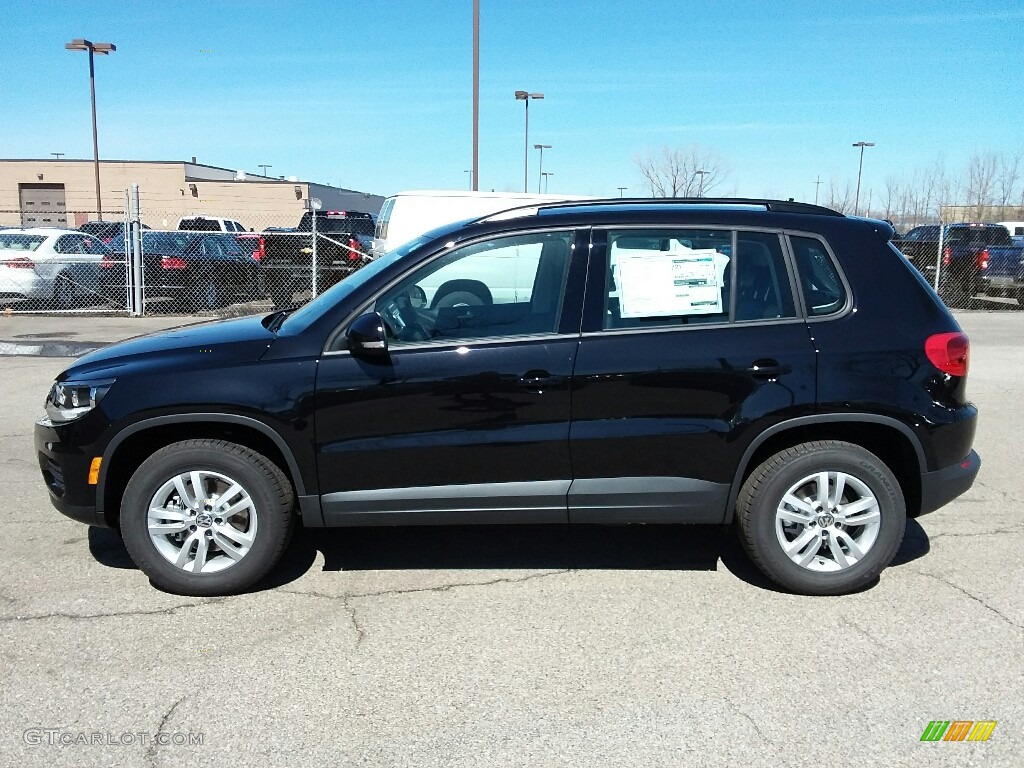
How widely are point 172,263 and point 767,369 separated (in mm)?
14520

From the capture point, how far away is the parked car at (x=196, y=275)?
1623cm

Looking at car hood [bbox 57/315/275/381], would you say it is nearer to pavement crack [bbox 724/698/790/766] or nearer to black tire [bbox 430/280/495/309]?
black tire [bbox 430/280/495/309]

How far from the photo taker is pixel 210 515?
13.3 feet

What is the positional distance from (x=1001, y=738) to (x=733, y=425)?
1.58 m

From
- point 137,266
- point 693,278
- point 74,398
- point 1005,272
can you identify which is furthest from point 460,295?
point 1005,272

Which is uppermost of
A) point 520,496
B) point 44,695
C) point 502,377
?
point 502,377

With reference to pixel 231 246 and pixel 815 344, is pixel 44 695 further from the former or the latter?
pixel 231 246

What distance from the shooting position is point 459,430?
3.98 m

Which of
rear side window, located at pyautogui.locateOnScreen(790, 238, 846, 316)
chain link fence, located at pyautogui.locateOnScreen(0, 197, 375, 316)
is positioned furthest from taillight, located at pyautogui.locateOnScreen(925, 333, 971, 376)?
chain link fence, located at pyautogui.locateOnScreen(0, 197, 375, 316)

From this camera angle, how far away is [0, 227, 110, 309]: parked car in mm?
15508

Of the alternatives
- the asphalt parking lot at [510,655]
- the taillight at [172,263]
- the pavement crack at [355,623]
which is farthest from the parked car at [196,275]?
the pavement crack at [355,623]

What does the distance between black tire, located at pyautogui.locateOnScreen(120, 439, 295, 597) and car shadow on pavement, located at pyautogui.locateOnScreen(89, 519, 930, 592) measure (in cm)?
21

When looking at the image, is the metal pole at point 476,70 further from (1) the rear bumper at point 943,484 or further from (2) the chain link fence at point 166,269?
(1) the rear bumper at point 943,484

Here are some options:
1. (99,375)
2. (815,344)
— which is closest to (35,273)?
(99,375)
